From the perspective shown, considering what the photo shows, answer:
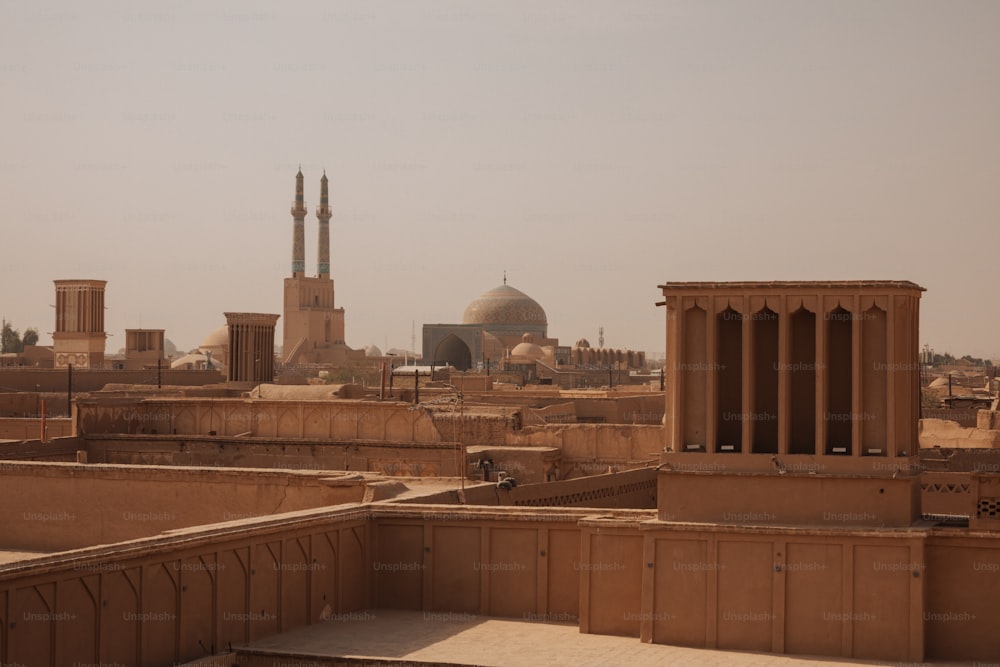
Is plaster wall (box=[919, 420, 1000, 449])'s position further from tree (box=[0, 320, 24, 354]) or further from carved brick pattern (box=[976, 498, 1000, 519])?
tree (box=[0, 320, 24, 354])

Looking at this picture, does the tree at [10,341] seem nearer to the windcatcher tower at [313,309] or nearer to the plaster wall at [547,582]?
the windcatcher tower at [313,309]

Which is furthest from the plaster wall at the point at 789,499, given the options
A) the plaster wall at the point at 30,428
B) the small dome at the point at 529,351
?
the small dome at the point at 529,351

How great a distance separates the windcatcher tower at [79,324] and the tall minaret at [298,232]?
43.6 meters

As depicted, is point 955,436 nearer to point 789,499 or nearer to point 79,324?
point 789,499

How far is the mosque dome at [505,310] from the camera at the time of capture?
10775 cm

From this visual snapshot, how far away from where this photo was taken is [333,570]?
1797 cm

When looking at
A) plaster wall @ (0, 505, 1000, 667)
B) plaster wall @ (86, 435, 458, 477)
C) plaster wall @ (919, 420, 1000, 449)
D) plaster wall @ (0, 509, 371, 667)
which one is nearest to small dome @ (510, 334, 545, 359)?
plaster wall @ (919, 420, 1000, 449)

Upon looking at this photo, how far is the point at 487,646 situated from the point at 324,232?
3602 inches

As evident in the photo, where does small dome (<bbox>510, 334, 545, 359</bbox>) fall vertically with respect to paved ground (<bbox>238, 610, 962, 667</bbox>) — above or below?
above

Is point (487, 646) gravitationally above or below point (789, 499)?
below

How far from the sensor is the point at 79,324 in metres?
58.1

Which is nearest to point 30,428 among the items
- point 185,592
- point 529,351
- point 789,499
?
point 185,592

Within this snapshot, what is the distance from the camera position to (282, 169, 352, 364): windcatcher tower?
340 ft

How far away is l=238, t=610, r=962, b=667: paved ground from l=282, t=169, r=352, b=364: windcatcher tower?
8538cm
